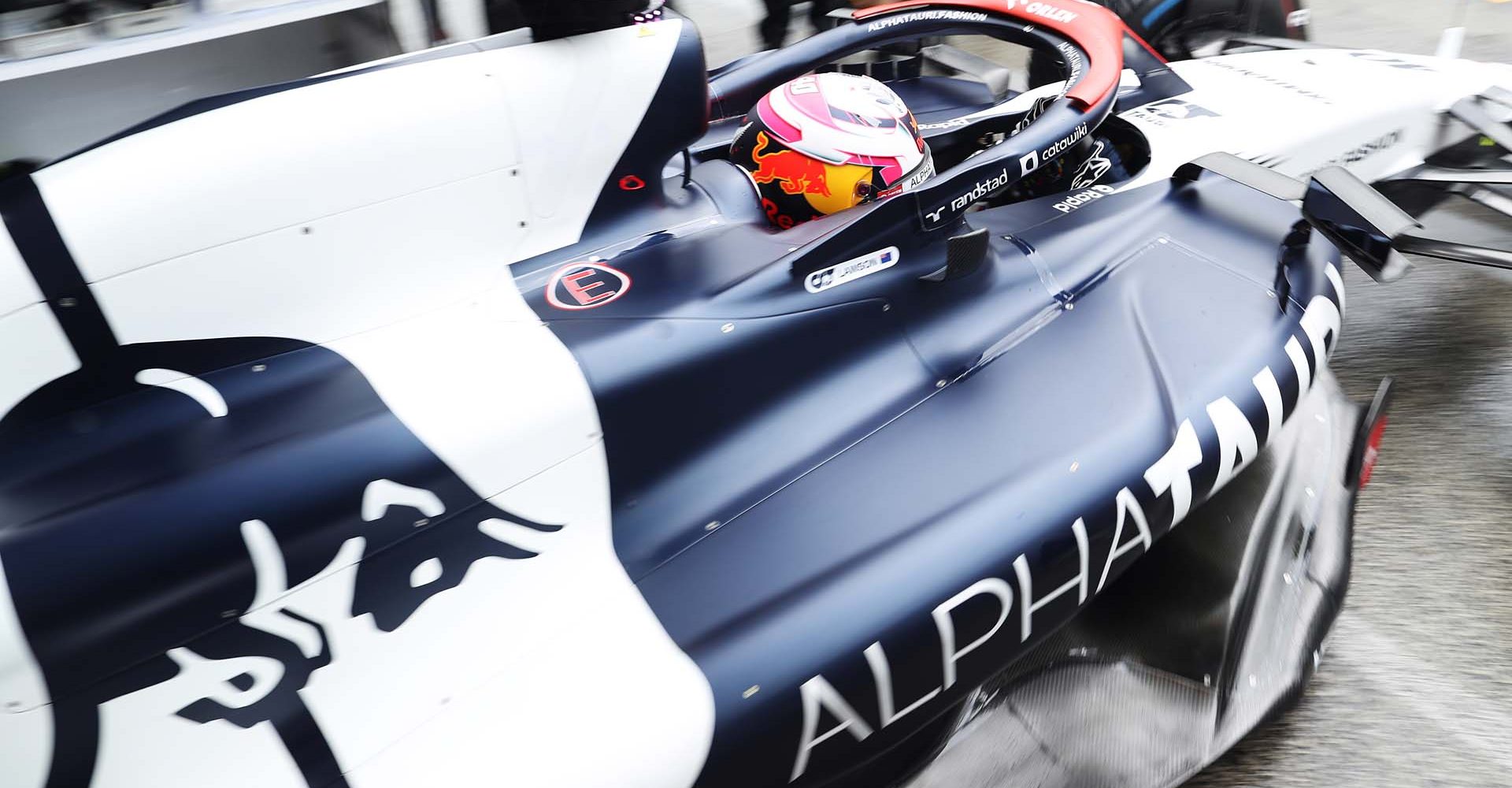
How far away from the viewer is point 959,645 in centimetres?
149

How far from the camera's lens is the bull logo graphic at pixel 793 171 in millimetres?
1839

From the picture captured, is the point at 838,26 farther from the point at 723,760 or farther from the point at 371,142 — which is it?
the point at 723,760

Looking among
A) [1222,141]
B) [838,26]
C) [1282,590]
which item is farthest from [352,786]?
[1222,141]

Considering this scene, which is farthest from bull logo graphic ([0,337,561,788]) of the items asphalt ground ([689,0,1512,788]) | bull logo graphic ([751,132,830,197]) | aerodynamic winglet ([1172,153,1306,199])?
aerodynamic winglet ([1172,153,1306,199])

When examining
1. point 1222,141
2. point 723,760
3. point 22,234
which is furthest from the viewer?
point 1222,141

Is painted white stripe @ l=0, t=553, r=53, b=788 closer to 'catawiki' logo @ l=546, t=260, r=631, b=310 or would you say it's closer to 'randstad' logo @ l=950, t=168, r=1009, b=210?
'catawiki' logo @ l=546, t=260, r=631, b=310

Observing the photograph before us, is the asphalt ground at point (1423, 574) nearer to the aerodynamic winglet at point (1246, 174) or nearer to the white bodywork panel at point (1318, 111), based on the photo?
the white bodywork panel at point (1318, 111)

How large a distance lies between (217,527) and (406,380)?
29 cm

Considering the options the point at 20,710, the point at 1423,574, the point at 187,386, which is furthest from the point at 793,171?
the point at 1423,574

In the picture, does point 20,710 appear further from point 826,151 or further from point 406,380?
point 826,151

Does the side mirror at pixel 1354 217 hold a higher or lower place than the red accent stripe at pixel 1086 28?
lower

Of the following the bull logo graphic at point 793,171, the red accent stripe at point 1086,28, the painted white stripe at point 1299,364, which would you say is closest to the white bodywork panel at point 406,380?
the bull logo graphic at point 793,171

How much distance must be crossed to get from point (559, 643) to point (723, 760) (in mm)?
265

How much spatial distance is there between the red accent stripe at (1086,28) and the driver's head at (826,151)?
447 millimetres
